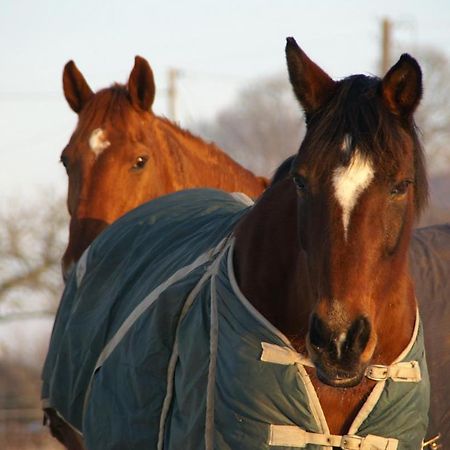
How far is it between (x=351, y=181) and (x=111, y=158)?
340cm

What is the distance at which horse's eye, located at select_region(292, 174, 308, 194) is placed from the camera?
3779 mm

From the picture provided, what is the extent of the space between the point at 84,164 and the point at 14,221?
2346 centimetres

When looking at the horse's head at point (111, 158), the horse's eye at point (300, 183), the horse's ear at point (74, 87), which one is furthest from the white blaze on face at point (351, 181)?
the horse's ear at point (74, 87)

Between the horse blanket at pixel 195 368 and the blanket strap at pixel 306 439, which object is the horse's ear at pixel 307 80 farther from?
the blanket strap at pixel 306 439

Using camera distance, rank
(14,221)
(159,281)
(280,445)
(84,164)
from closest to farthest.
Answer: (280,445) < (159,281) < (84,164) < (14,221)

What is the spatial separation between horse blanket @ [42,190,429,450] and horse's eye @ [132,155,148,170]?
1.46m

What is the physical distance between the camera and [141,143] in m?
7.09

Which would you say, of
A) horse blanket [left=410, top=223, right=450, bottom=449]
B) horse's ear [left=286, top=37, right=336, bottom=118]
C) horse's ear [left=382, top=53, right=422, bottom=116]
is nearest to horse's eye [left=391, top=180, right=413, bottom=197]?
horse's ear [left=382, top=53, right=422, bottom=116]

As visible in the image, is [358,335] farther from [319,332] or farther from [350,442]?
[350,442]

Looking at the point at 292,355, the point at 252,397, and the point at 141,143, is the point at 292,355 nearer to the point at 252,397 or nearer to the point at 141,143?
the point at 252,397

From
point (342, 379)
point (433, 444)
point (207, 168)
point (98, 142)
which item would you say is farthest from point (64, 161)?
point (342, 379)

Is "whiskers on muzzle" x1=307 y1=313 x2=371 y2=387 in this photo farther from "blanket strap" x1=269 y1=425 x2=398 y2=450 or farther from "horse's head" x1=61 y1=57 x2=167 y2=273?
"horse's head" x1=61 y1=57 x2=167 y2=273

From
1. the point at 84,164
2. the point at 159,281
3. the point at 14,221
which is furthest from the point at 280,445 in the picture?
the point at 14,221

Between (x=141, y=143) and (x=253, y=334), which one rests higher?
(x=141, y=143)
